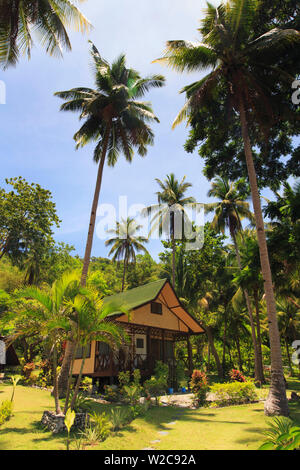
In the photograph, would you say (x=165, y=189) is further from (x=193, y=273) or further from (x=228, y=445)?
(x=228, y=445)

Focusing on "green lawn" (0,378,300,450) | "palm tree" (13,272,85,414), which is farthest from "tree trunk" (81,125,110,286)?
"green lawn" (0,378,300,450)

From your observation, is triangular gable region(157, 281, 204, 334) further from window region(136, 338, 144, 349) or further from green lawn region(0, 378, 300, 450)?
green lawn region(0, 378, 300, 450)

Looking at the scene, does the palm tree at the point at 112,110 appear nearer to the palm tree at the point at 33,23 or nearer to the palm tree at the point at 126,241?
the palm tree at the point at 33,23

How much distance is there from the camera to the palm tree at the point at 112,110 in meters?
17.5

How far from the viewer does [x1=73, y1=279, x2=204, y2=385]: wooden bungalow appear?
17.5 metres

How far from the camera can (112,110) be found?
17422 mm

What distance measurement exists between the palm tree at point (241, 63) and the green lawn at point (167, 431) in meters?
5.37

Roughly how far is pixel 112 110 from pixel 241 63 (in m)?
7.26

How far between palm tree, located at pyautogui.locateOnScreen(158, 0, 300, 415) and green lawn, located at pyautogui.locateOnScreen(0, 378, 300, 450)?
5.37 metres

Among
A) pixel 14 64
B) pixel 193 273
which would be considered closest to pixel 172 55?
pixel 14 64

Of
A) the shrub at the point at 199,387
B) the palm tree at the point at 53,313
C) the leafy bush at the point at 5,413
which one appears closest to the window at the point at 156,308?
the shrub at the point at 199,387

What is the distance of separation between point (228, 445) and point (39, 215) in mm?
25249
